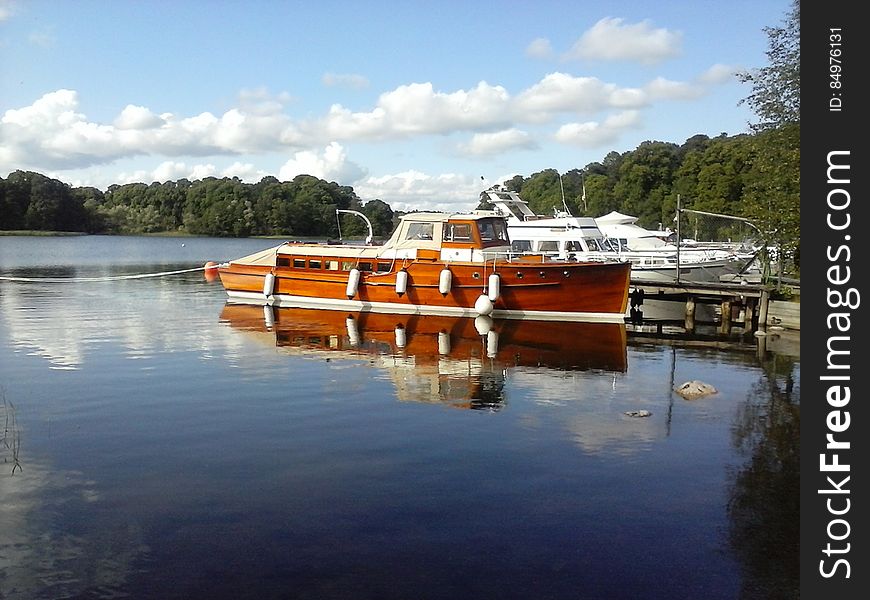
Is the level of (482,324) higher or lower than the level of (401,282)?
lower

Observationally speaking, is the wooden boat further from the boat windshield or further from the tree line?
the tree line

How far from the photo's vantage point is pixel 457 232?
29.6 m

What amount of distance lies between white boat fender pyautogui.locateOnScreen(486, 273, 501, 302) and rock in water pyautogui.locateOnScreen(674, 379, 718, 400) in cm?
1134

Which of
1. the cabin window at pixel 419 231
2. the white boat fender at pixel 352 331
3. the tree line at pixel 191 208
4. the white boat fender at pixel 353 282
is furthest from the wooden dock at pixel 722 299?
the tree line at pixel 191 208

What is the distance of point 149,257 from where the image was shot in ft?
246

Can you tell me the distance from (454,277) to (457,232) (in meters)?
1.70

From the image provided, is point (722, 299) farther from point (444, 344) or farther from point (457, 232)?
point (444, 344)

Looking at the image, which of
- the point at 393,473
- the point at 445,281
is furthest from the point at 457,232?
the point at 393,473

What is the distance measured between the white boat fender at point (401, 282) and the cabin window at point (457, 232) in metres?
2.05

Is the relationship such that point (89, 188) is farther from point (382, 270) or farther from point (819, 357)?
point (819, 357)

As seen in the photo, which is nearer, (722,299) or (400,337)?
(400,337)

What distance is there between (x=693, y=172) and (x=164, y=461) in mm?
79302

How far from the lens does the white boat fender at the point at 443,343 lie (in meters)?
22.7

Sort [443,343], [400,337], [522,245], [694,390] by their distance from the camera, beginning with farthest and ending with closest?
[522,245] → [400,337] → [443,343] → [694,390]
